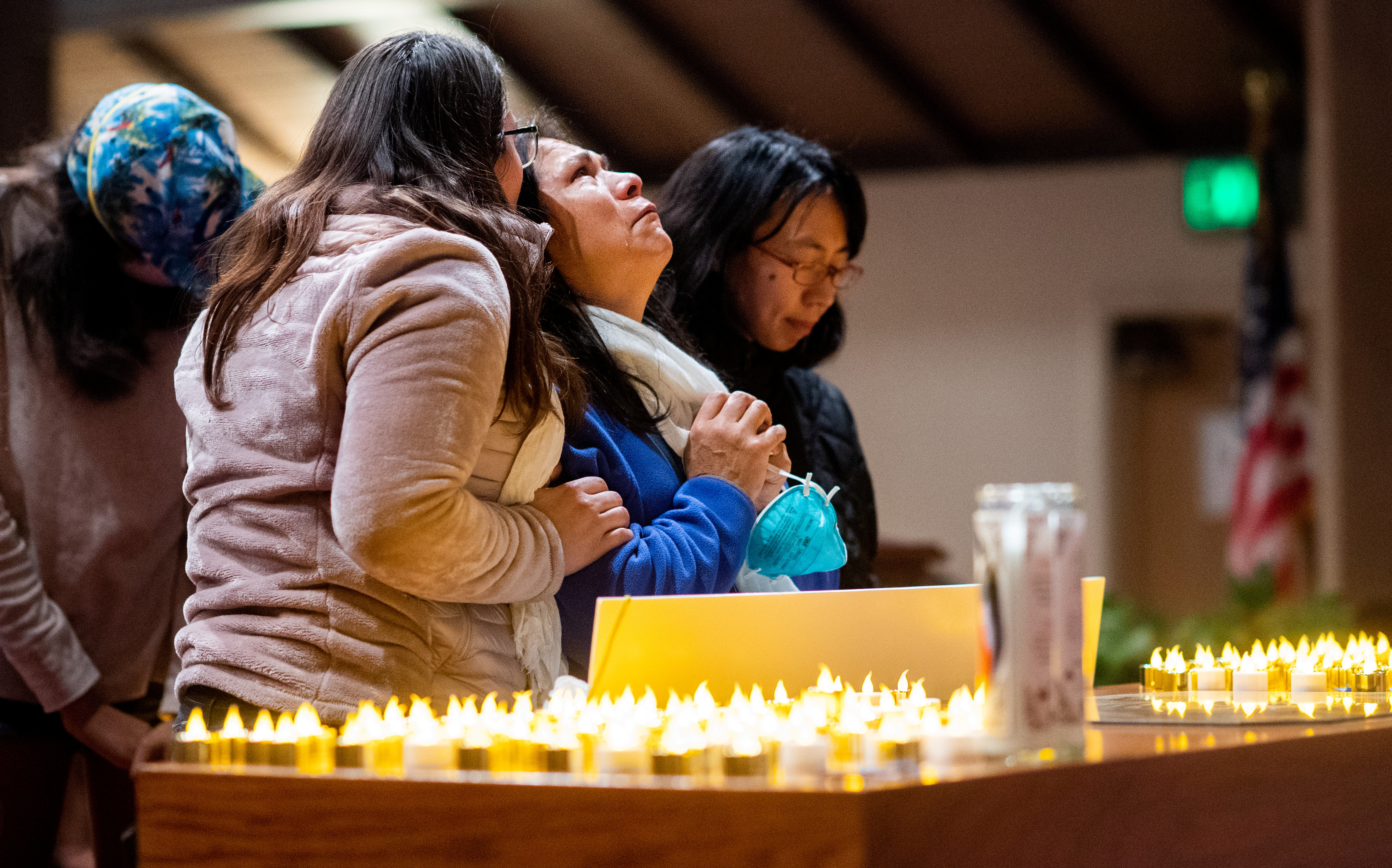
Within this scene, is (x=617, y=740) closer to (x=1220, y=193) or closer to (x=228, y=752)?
(x=228, y=752)

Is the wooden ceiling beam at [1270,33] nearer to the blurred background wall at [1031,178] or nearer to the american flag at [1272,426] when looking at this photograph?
the blurred background wall at [1031,178]

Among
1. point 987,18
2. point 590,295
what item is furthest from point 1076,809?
point 987,18

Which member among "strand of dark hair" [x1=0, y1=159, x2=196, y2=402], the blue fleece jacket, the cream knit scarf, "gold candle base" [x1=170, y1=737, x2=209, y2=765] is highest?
"strand of dark hair" [x1=0, y1=159, x2=196, y2=402]

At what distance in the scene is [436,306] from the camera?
1116 millimetres

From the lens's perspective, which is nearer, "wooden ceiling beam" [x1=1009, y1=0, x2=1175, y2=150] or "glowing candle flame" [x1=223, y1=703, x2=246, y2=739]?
"glowing candle flame" [x1=223, y1=703, x2=246, y2=739]

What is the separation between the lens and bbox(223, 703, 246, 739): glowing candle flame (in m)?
1.00

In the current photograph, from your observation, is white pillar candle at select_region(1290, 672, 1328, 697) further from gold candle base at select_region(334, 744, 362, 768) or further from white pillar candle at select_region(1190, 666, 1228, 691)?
gold candle base at select_region(334, 744, 362, 768)

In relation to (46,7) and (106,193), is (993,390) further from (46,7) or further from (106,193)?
(106,193)

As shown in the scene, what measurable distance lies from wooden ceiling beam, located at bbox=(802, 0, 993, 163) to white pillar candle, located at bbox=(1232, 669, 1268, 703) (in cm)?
475

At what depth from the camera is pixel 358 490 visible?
3.56ft

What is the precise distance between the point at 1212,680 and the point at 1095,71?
206 inches

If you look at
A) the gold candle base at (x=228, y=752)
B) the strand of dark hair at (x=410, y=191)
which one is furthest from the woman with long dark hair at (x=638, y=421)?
the gold candle base at (x=228, y=752)

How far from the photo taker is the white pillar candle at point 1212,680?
1.44m

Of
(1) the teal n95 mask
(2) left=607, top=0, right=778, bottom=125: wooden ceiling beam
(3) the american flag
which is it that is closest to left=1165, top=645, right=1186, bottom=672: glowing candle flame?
(1) the teal n95 mask
